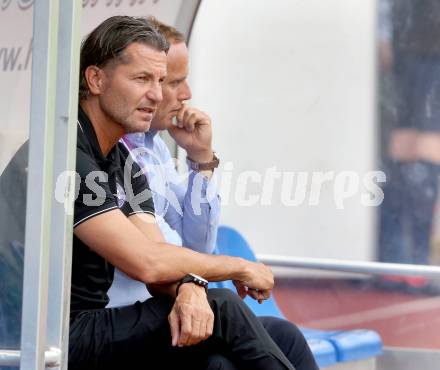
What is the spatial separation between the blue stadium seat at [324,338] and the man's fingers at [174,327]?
49.5 inches

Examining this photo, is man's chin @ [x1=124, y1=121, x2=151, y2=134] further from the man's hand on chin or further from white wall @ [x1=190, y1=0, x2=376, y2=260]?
white wall @ [x1=190, y1=0, x2=376, y2=260]

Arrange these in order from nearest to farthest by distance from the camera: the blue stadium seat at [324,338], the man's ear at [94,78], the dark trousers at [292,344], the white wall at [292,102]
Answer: the man's ear at [94,78] < the dark trousers at [292,344] < the blue stadium seat at [324,338] < the white wall at [292,102]

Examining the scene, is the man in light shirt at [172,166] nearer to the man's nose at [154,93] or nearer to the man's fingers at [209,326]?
the man's nose at [154,93]

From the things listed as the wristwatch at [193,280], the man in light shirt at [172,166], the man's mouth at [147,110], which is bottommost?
the wristwatch at [193,280]

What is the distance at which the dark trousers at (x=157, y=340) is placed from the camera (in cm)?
239

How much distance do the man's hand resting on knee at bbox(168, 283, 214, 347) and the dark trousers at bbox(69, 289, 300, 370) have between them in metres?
0.06

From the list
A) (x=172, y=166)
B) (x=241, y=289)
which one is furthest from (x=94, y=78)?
(x=172, y=166)

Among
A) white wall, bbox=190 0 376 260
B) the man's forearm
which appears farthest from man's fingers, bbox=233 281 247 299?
white wall, bbox=190 0 376 260

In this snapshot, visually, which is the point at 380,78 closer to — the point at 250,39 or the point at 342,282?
the point at 250,39

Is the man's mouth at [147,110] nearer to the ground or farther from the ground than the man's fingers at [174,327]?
farther from the ground

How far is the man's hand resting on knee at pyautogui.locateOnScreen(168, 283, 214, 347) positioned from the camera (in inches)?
90.9

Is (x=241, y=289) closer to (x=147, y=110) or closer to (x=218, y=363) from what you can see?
(x=218, y=363)

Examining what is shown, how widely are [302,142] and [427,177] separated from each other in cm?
70

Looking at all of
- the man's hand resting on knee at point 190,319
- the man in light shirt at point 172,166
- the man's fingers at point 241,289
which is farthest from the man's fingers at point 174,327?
the man in light shirt at point 172,166
